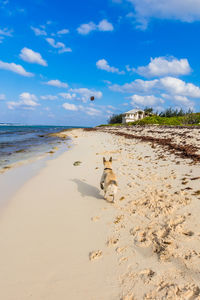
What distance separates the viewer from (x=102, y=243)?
3215 millimetres

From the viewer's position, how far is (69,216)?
4.27 m

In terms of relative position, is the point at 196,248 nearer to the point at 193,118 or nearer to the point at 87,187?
the point at 87,187

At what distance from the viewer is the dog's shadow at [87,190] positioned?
5543mm

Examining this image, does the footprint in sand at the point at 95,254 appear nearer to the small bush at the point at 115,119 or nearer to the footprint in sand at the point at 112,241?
the footprint in sand at the point at 112,241

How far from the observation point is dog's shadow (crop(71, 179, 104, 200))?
554 cm

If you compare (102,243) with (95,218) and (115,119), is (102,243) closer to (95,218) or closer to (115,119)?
(95,218)

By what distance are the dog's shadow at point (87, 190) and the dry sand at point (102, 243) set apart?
0.04 metres

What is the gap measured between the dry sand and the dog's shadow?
38 mm

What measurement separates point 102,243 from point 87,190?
2815mm

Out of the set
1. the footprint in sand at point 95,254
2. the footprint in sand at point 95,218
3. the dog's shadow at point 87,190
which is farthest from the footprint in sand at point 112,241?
the dog's shadow at point 87,190

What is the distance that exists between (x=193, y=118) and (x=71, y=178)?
242ft

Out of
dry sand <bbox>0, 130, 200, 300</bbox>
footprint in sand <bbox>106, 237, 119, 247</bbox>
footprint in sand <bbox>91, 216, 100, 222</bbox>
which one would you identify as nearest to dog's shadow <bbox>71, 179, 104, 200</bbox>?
dry sand <bbox>0, 130, 200, 300</bbox>

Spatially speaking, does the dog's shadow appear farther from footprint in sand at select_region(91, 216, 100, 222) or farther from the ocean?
the ocean

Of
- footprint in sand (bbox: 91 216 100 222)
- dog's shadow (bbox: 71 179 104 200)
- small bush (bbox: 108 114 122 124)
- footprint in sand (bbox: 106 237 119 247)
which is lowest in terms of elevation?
footprint in sand (bbox: 91 216 100 222)
